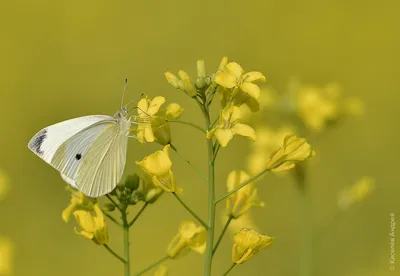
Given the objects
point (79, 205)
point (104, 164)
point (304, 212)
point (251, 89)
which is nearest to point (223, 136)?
point (251, 89)

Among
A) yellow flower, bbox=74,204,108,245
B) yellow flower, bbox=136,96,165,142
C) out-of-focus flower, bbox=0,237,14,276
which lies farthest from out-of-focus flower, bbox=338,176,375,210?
out-of-focus flower, bbox=0,237,14,276

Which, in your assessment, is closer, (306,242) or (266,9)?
(306,242)

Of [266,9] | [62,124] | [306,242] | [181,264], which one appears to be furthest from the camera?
[266,9]

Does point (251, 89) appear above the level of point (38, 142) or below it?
above

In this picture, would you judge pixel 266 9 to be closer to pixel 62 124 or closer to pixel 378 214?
pixel 378 214

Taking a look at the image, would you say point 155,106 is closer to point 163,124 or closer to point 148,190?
point 163,124

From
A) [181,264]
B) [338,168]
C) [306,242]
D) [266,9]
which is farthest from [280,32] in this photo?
[306,242]
